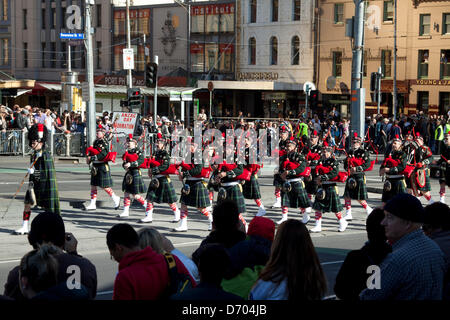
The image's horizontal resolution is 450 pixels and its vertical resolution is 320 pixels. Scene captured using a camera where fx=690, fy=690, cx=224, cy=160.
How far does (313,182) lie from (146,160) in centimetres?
368

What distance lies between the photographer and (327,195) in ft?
43.3

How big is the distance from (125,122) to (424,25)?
21.9m

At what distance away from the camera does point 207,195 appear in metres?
13.0

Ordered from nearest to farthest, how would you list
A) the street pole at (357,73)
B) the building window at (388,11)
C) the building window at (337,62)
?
the street pole at (357,73) → the building window at (388,11) → the building window at (337,62)

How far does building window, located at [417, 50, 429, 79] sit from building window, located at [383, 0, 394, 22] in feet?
9.04

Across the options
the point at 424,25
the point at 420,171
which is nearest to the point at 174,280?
the point at 420,171

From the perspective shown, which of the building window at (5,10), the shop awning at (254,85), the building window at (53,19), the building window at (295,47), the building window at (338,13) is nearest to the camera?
the building window at (338,13)

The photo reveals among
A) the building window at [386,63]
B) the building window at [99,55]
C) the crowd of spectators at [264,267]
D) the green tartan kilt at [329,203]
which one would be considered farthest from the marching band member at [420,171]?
the building window at [99,55]

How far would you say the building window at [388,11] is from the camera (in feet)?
132

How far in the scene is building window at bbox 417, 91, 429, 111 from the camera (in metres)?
39.2

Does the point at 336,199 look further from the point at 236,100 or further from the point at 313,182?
the point at 236,100

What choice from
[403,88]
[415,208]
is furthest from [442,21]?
[415,208]

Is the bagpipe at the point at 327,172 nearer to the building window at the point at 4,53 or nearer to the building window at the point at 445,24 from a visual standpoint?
the building window at the point at 445,24

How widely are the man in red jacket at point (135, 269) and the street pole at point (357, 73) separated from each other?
503 inches
